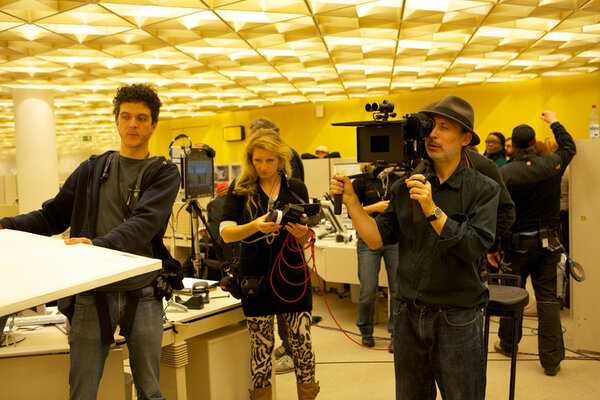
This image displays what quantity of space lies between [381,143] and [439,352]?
69cm

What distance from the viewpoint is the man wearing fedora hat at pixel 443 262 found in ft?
4.93

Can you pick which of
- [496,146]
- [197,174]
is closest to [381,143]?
[197,174]

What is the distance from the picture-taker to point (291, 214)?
2004mm

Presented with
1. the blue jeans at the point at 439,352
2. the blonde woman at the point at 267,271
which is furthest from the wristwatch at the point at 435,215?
the blonde woman at the point at 267,271

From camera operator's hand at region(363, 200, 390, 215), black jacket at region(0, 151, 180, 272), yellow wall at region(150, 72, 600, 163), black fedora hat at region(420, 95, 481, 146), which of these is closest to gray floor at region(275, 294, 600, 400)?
camera operator's hand at region(363, 200, 390, 215)

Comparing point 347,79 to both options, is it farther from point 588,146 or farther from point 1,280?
point 1,280

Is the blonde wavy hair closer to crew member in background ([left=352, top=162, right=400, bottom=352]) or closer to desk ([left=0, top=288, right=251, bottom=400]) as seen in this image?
desk ([left=0, top=288, right=251, bottom=400])

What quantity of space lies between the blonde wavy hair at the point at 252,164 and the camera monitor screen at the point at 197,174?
0.57 metres

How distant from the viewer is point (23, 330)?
7.25 feet

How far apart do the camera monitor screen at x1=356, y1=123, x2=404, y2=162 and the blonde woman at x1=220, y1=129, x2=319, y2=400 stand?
0.63 meters

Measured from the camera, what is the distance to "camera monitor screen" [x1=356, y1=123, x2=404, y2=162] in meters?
1.56

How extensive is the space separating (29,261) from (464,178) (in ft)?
4.15

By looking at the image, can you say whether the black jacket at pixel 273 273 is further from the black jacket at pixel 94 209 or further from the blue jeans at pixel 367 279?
the blue jeans at pixel 367 279

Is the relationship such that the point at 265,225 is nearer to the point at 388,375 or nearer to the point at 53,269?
the point at 53,269
